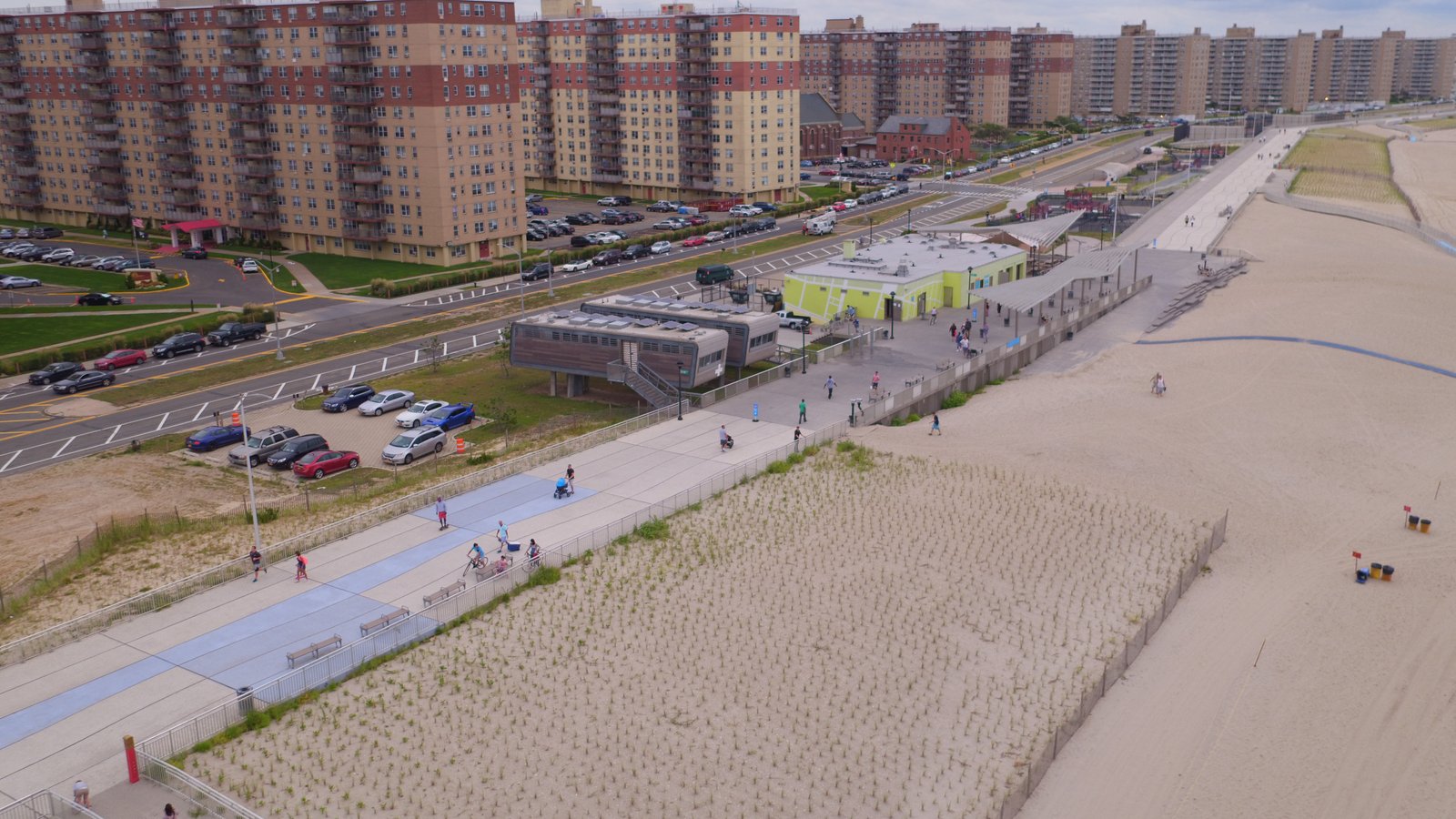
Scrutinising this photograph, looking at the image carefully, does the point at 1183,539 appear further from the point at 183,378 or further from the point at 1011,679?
the point at 183,378

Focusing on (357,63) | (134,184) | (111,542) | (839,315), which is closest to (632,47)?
(357,63)

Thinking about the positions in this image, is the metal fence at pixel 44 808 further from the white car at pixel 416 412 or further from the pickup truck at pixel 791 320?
the pickup truck at pixel 791 320

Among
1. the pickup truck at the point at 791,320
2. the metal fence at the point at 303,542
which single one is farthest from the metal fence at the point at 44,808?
the pickup truck at the point at 791,320

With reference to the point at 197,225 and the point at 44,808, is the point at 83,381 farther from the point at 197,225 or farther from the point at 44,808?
the point at 197,225

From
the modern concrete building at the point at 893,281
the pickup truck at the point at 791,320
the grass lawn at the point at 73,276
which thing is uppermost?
the modern concrete building at the point at 893,281

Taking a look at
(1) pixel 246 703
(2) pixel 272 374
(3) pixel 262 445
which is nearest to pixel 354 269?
(2) pixel 272 374

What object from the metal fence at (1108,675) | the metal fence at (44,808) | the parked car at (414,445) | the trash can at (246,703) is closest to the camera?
the metal fence at (44,808)

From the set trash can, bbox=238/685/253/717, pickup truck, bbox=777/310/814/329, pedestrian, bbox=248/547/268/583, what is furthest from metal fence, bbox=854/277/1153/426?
trash can, bbox=238/685/253/717
